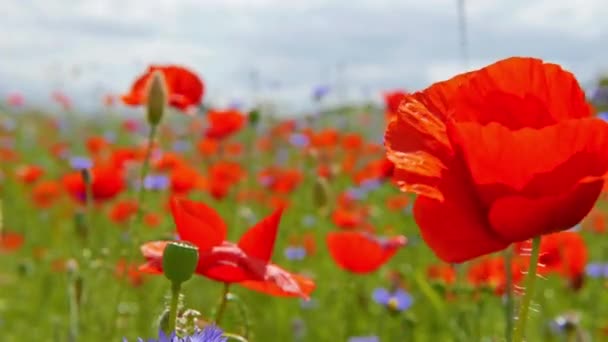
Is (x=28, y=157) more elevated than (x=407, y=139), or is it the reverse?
(x=407, y=139)

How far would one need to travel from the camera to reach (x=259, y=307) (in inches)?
157

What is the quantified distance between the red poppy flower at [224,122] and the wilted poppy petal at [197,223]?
8.06 ft

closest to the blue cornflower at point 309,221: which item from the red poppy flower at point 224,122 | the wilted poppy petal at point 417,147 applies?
the red poppy flower at point 224,122

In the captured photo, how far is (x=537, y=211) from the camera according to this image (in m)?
0.72

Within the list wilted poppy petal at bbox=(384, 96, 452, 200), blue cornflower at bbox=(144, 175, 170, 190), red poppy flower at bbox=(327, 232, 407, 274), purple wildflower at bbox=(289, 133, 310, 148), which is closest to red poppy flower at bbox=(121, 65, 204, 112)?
red poppy flower at bbox=(327, 232, 407, 274)

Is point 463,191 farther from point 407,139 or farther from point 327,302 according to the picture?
point 327,302

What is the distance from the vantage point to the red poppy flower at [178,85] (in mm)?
1991

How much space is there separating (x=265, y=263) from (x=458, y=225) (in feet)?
1.21

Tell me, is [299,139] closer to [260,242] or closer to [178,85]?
[178,85]

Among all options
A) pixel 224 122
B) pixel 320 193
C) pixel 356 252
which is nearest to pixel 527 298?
pixel 356 252

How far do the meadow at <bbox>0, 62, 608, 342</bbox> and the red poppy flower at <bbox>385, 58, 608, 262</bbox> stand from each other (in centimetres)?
13

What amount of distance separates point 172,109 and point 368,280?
248 cm

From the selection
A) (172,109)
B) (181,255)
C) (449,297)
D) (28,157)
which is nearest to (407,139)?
(181,255)

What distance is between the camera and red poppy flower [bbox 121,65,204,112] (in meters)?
1.99
